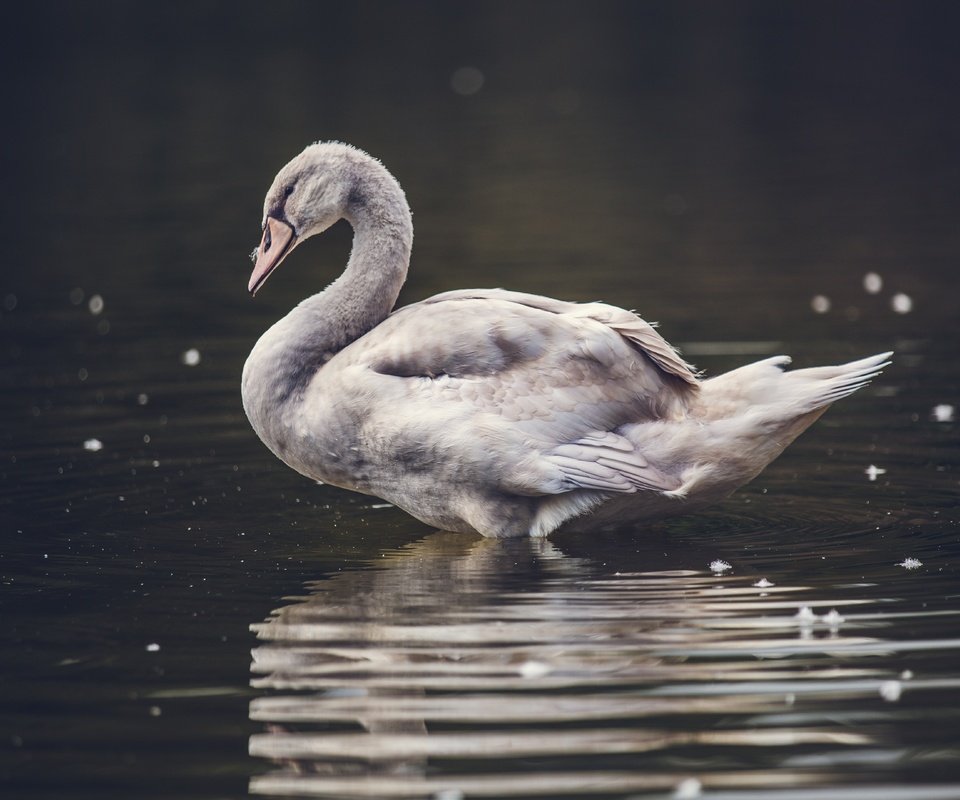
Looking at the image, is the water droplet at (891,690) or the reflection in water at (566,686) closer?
the reflection in water at (566,686)

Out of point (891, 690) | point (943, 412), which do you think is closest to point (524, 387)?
point (891, 690)

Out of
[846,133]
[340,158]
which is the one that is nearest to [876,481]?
[340,158]

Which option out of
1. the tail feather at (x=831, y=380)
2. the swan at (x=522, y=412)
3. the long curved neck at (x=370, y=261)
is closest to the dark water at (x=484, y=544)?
the swan at (x=522, y=412)

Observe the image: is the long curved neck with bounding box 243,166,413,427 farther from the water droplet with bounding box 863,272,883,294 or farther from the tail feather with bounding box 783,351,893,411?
the water droplet with bounding box 863,272,883,294

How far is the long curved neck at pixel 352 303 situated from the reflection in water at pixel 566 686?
1.15m

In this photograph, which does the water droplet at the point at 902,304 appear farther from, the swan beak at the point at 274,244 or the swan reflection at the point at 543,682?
the swan reflection at the point at 543,682

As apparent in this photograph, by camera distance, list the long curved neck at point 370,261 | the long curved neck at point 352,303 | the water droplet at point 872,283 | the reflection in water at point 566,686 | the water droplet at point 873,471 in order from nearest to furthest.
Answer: the reflection in water at point 566,686 → the long curved neck at point 352,303 → the long curved neck at point 370,261 → the water droplet at point 873,471 → the water droplet at point 872,283

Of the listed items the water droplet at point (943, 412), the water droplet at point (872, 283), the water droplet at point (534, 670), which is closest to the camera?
the water droplet at point (534, 670)

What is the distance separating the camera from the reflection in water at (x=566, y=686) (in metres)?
5.04

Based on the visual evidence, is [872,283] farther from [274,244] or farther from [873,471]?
[274,244]

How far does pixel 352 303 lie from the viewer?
8.27 m

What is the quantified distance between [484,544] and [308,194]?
1.80m

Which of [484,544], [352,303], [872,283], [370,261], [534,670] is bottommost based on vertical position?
[534,670]

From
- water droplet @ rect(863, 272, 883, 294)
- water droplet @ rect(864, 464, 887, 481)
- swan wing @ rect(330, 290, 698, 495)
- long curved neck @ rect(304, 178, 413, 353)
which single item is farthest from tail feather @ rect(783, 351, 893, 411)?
water droplet @ rect(863, 272, 883, 294)
